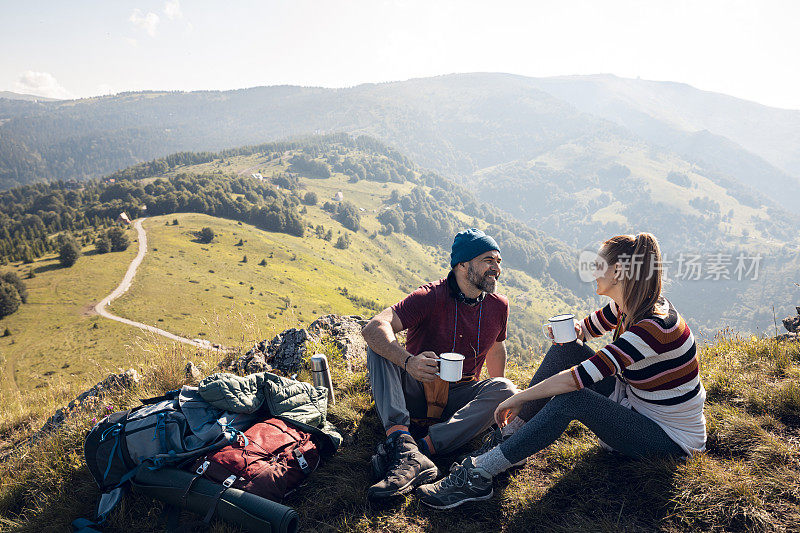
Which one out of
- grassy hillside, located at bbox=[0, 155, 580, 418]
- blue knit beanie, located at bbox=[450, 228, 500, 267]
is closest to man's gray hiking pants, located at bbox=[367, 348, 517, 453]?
blue knit beanie, located at bbox=[450, 228, 500, 267]

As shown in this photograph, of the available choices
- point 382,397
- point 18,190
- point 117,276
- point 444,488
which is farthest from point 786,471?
point 18,190

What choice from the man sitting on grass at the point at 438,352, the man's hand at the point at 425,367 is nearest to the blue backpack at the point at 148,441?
the man sitting on grass at the point at 438,352

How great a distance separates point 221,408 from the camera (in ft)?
12.9

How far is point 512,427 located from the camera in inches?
144

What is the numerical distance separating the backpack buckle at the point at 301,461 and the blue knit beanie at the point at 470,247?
239cm

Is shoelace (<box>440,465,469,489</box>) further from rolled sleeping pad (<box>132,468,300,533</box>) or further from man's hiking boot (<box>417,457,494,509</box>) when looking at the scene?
rolled sleeping pad (<box>132,468,300,533</box>)

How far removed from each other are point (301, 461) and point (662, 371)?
125 inches

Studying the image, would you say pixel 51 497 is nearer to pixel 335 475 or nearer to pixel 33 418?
pixel 335 475

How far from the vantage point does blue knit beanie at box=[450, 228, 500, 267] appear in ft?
13.7

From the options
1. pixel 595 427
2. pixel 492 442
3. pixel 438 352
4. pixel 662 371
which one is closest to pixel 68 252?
pixel 438 352

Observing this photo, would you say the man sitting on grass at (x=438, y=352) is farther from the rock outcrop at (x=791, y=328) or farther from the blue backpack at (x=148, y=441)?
the rock outcrop at (x=791, y=328)

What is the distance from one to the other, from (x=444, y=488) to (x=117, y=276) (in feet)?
358

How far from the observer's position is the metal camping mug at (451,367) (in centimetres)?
339

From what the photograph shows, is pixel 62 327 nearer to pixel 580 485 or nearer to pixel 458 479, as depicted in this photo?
pixel 458 479
